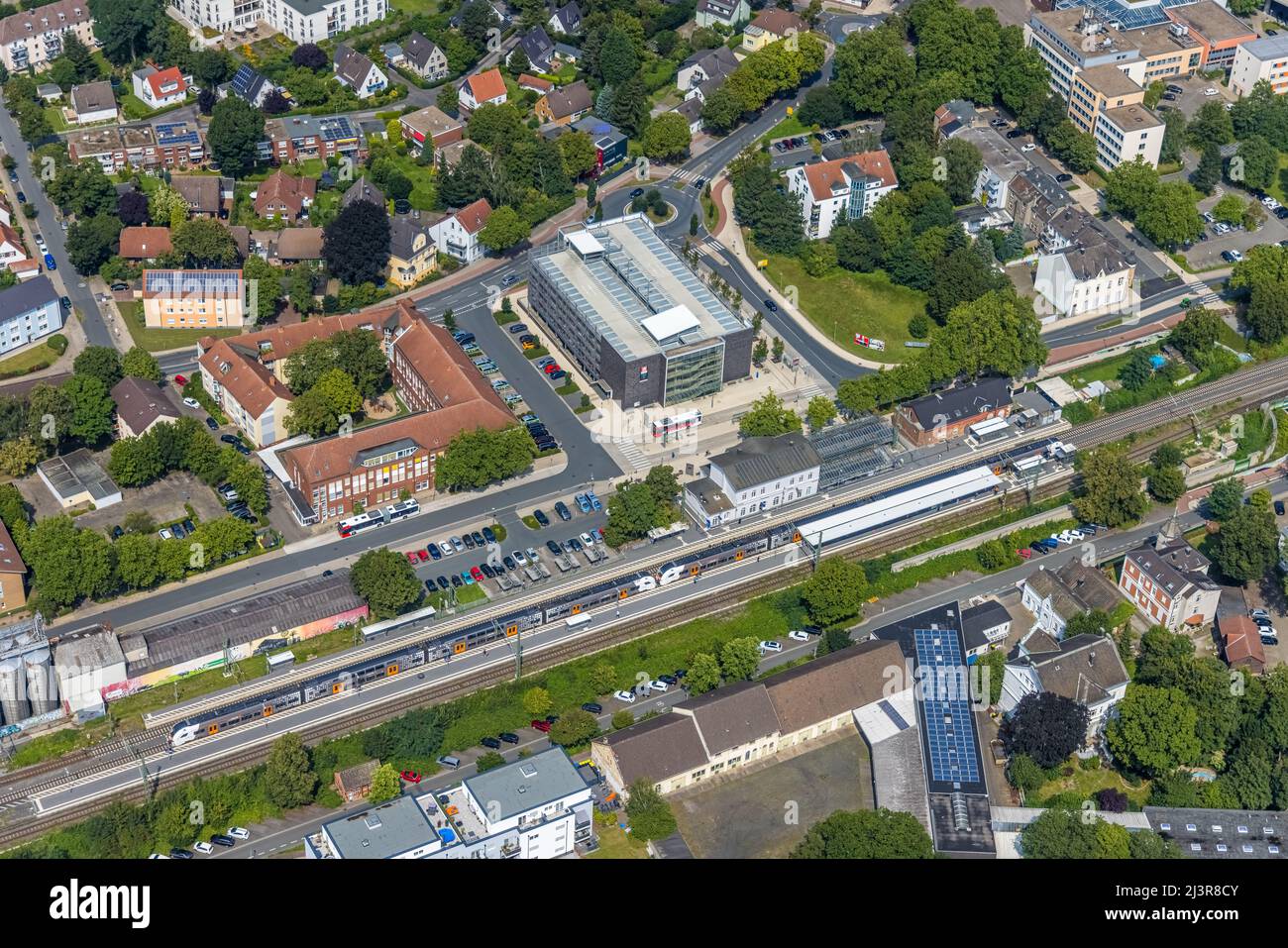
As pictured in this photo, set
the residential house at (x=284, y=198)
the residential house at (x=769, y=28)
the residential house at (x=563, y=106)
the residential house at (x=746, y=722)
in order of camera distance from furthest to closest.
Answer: the residential house at (x=769, y=28) < the residential house at (x=563, y=106) < the residential house at (x=284, y=198) < the residential house at (x=746, y=722)

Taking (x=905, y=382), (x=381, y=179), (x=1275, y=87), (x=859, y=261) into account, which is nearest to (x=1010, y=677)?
(x=905, y=382)

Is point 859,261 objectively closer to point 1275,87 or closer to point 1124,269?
point 1124,269

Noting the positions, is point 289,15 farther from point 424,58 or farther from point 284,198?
point 284,198

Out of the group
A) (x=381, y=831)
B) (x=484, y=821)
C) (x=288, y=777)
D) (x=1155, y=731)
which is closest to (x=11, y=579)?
(x=288, y=777)

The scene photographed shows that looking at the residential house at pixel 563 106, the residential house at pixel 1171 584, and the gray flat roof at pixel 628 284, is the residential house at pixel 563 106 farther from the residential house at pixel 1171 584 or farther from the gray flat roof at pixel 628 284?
the residential house at pixel 1171 584

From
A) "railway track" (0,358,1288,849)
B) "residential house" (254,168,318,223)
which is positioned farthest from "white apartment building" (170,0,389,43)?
"railway track" (0,358,1288,849)

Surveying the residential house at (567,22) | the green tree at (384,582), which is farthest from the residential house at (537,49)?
the green tree at (384,582)

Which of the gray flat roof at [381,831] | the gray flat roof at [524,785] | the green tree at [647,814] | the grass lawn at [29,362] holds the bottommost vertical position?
the green tree at [647,814]
